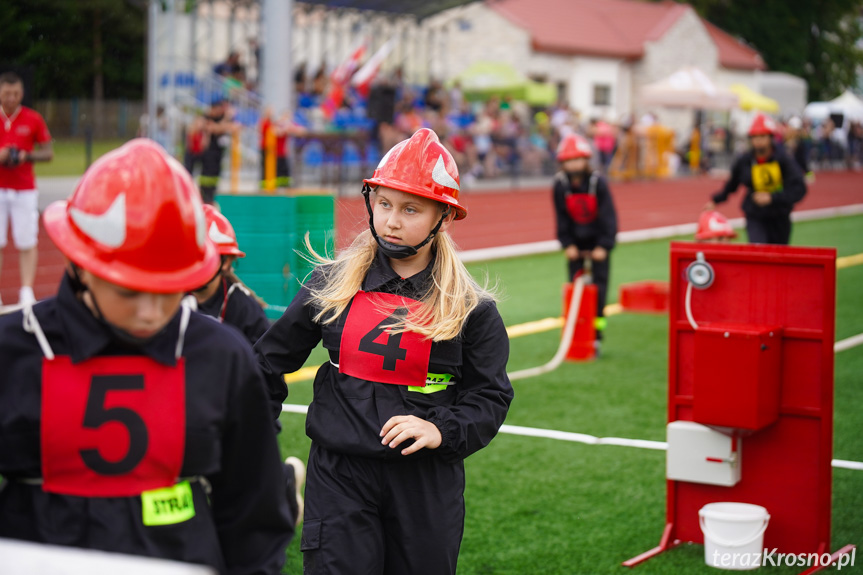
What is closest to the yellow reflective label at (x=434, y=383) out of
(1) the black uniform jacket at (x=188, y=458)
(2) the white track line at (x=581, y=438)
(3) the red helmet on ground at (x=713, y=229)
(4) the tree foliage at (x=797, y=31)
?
(1) the black uniform jacket at (x=188, y=458)

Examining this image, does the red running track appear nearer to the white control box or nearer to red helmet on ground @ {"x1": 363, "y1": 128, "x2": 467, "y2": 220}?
the white control box

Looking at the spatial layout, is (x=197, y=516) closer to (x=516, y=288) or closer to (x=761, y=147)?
(x=761, y=147)

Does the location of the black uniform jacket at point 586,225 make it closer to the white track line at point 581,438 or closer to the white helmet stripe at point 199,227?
the white track line at point 581,438

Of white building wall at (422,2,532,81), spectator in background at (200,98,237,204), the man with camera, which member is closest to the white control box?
the man with camera

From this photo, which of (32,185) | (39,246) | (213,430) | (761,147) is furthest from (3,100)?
(213,430)

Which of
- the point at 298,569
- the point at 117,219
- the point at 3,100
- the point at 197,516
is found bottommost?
the point at 298,569

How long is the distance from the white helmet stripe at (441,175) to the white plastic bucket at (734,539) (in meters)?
2.50

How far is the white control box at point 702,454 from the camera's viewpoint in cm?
535

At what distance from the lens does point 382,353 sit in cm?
349

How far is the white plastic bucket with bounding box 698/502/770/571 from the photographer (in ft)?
17.1

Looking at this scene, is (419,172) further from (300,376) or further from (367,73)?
(367,73)

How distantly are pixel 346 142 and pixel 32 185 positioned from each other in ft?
50.3

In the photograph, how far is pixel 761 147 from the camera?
37.3 ft

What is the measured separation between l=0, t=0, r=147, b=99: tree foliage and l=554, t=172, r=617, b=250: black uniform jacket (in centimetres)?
946
